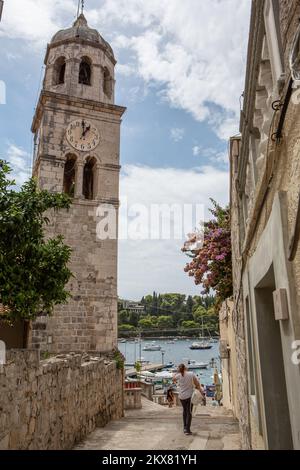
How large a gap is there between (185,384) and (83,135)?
39.2ft

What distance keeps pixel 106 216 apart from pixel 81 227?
3.93 feet

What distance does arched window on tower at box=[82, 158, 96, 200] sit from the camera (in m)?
16.3

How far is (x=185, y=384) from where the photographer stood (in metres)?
7.25

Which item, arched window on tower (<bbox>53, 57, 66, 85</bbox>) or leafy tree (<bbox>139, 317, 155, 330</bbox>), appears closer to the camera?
arched window on tower (<bbox>53, 57, 66, 85</bbox>)

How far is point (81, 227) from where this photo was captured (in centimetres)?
1493

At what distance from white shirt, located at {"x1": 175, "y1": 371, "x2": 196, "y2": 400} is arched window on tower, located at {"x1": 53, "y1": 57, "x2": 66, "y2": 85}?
47.9 feet

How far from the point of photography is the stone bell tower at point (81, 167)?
13953 millimetres

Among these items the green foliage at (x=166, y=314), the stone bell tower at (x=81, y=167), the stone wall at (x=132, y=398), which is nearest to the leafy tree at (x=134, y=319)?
the green foliage at (x=166, y=314)

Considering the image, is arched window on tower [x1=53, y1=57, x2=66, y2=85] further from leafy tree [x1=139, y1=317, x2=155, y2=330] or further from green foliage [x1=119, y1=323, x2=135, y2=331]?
leafy tree [x1=139, y1=317, x2=155, y2=330]

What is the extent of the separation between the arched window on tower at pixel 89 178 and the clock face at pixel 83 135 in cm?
64

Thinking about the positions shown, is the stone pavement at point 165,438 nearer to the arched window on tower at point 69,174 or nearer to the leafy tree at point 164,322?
the arched window on tower at point 69,174

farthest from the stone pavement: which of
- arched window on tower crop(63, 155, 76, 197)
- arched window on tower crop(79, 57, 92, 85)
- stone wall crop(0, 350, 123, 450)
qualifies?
arched window on tower crop(79, 57, 92, 85)
